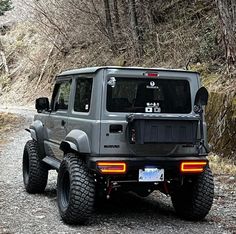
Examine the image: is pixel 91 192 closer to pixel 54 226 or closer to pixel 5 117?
pixel 54 226

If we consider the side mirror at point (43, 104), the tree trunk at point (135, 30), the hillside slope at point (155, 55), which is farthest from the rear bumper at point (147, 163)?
the tree trunk at point (135, 30)

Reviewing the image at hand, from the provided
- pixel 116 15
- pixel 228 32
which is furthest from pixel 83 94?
pixel 116 15

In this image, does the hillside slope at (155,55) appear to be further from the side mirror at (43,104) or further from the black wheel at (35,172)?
the side mirror at (43,104)

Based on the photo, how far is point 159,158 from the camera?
20.1ft

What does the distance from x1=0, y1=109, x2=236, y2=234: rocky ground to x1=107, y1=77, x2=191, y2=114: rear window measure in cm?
152

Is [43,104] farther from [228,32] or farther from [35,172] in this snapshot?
[228,32]

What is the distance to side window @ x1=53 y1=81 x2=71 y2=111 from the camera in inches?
286

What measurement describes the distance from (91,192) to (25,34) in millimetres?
34144

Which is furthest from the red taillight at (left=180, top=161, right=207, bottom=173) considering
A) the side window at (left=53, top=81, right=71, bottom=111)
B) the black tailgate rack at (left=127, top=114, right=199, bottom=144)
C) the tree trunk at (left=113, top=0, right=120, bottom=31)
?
the tree trunk at (left=113, top=0, right=120, bottom=31)

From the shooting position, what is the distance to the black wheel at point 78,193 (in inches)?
237

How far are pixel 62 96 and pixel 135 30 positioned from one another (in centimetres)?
1499

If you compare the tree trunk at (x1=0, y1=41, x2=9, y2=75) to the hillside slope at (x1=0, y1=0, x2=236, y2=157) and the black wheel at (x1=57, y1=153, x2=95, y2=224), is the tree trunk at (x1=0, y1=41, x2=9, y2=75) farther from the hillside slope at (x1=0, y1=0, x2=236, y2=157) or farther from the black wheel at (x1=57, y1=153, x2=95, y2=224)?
the black wheel at (x1=57, y1=153, x2=95, y2=224)

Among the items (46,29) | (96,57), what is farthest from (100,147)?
(46,29)

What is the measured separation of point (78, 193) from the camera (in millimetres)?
6008
